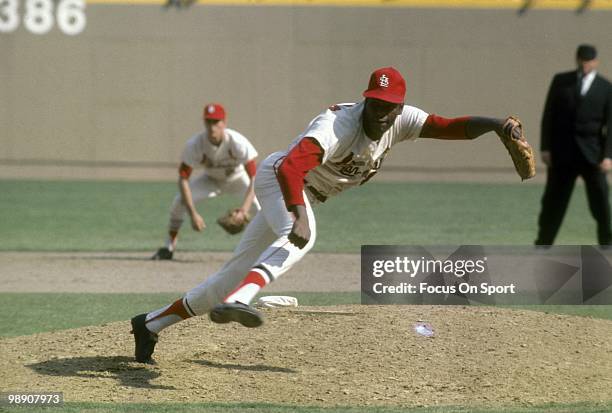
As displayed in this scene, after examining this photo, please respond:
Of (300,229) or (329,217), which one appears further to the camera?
(329,217)

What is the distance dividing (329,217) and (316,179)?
10.9m

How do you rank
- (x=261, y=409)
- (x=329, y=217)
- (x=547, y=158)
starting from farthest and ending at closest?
(x=329, y=217)
(x=547, y=158)
(x=261, y=409)

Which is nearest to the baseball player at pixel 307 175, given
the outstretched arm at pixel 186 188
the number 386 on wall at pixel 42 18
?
the outstretched arm at pixel 186 188

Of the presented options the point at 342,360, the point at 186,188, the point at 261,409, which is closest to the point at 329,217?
the point at 186,188

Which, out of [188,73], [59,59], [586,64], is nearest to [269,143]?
[188,73]

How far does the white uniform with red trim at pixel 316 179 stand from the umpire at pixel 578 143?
494cm

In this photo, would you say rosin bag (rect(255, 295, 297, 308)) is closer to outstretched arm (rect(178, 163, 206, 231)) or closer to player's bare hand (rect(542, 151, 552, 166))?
outstretched arm (rect(178, 163, 206, 231))

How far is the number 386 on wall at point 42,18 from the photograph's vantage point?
84.8 ft

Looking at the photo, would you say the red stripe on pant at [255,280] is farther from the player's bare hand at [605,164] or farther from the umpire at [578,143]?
the player's bare hand at [605,164]

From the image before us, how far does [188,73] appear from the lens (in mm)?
26156

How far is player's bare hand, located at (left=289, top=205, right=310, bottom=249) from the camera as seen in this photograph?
5527 millimetres

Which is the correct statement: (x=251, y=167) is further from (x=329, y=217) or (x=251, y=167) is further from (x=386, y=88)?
(x=386, y=88)

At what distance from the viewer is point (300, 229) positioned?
554 cm

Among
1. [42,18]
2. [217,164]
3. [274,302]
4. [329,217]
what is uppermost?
[42,18]
